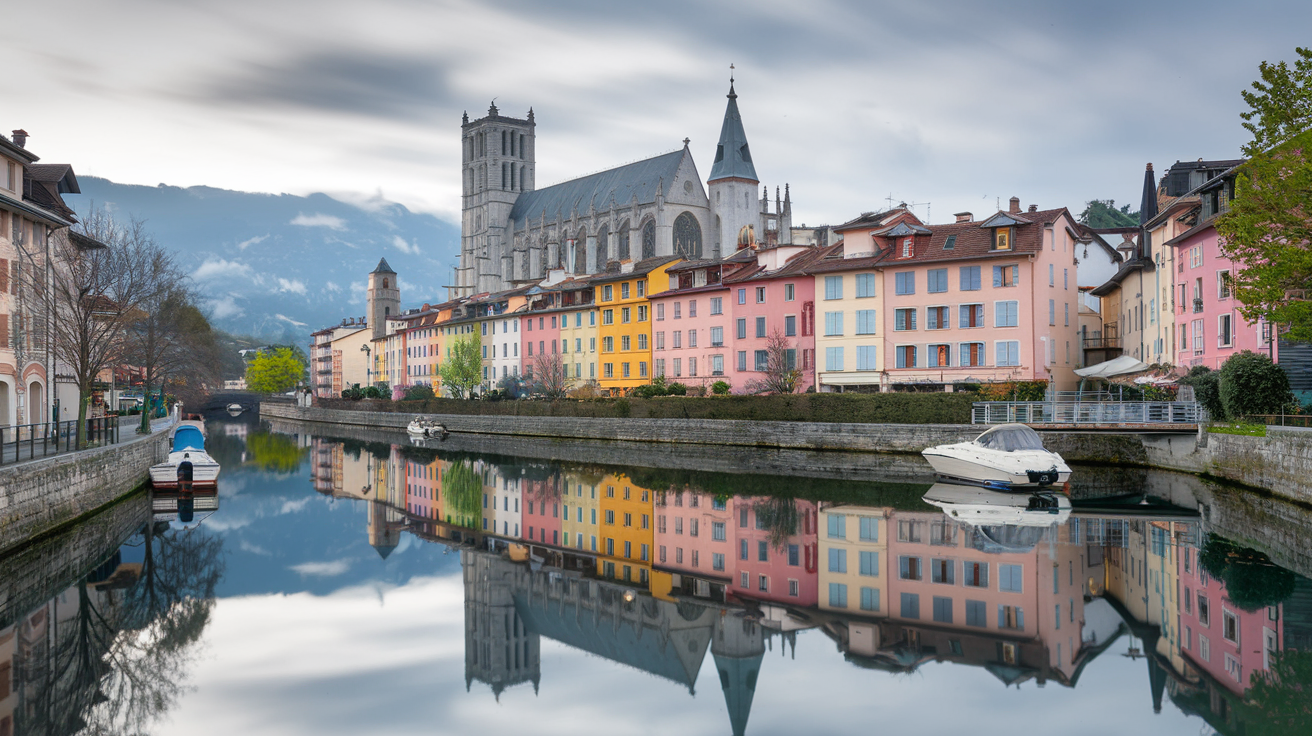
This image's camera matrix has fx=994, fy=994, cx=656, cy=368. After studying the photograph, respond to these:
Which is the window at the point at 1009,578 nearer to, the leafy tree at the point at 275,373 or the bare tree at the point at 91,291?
the bare tree at the point at 91,291

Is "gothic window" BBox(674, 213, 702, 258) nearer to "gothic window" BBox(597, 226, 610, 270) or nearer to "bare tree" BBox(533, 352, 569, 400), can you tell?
"gothic window" BBox(597, 226, 610, 270)

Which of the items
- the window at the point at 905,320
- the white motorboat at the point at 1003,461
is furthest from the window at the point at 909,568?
the window at the point at 905,320

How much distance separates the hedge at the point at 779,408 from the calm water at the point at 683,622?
14083 millimetres

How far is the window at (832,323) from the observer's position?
5553 centimetres

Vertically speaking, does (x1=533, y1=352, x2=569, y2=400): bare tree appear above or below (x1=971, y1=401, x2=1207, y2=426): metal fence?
above

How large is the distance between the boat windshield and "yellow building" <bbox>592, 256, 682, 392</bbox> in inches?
1535

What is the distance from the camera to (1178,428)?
34.9 m

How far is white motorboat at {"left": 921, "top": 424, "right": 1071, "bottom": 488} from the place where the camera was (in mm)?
31641

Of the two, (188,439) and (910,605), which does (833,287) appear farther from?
(910,605)

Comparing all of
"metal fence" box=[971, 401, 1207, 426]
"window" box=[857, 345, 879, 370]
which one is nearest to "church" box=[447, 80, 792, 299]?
"window" box=[857, 345, 879, 370]

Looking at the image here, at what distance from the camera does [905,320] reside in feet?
173

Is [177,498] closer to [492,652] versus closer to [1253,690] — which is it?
[492,652]

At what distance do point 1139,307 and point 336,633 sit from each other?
155 feet

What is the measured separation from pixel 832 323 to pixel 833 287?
6.68 feet
